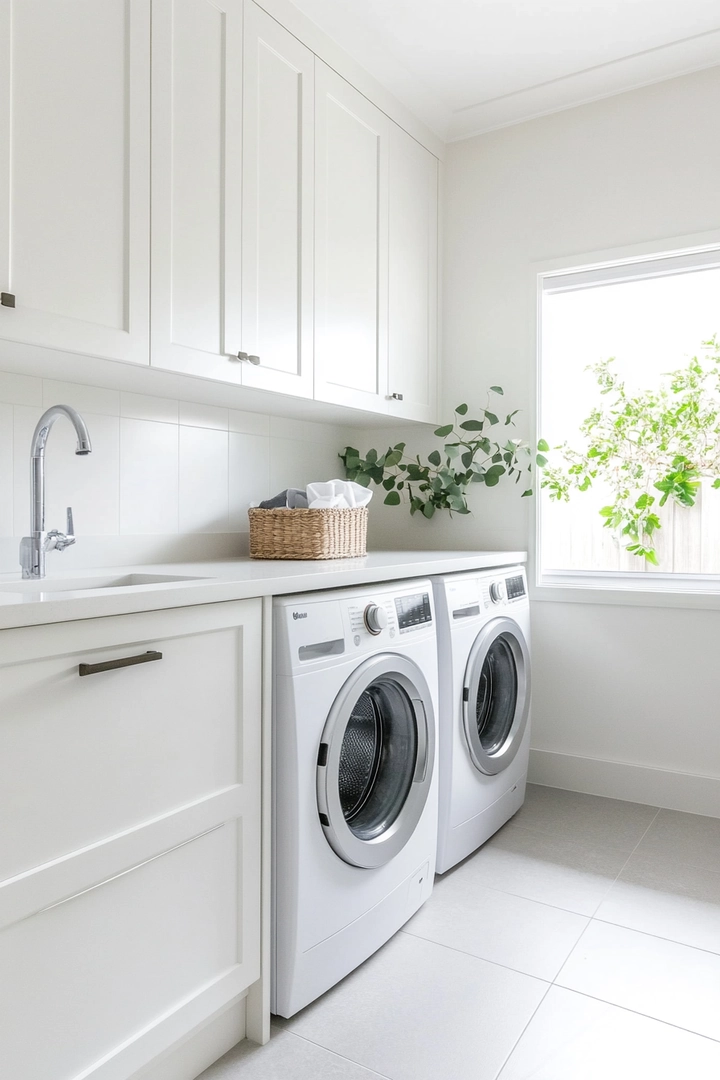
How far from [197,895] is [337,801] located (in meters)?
0.34

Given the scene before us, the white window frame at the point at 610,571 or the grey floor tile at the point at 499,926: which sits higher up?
the white window frame at the point at 610,571

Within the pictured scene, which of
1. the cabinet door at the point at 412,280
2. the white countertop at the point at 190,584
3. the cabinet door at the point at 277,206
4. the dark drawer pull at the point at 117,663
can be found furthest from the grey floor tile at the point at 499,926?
the cabinet door at the point at 412,280

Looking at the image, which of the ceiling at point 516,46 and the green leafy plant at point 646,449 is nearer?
the ceiling at point 516,46

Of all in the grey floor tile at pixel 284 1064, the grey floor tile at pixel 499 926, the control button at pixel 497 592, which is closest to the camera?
the grey floor tile at pixel 284 1064

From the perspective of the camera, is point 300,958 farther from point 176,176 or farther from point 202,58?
point 202,58

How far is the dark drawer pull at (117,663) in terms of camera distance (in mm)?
1081

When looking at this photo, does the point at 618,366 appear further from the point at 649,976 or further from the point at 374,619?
the point at 649,976

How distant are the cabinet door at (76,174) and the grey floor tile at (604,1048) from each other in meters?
1.62

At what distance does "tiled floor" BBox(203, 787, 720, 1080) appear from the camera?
137cm

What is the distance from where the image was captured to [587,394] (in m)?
2.76

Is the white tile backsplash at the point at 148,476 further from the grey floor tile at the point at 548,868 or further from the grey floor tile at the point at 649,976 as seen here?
the grey floor tile at the point at 649,976

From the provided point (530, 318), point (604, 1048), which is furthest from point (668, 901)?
point (530, 318)

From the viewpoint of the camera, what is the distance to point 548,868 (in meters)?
2.12

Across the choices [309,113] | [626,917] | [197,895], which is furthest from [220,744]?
[309,113]
